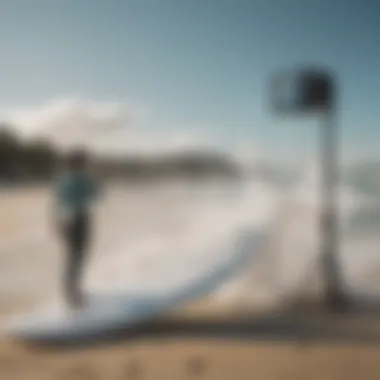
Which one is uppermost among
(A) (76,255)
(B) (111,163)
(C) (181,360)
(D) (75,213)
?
(B) (111,163)

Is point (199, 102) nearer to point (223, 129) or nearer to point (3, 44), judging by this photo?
point (223, 129)

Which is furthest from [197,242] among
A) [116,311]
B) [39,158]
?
[39,158]

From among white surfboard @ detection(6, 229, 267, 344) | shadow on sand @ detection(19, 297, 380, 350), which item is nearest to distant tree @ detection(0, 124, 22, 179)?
white surfboard @ detection(6, 229, 267, 344)

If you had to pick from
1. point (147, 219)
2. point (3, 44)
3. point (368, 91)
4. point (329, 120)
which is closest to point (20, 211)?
point (147, 219)

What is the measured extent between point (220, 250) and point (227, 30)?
22.9 inches

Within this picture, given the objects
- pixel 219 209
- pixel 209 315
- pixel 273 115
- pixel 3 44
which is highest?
pixel 3 44

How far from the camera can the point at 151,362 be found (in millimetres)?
1568

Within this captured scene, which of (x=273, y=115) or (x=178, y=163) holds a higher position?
(x=273, y=115)

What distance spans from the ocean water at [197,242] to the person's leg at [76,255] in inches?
0.9

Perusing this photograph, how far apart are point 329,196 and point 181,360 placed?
22.7 inches

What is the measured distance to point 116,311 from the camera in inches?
62.0

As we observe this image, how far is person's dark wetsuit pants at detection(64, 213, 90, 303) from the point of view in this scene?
1.59 m

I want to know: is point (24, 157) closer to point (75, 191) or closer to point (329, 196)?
point (75, 191)

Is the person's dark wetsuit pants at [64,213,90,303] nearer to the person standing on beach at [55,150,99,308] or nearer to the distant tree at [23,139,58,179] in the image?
the person standing on beach at [55,150,99,308]
